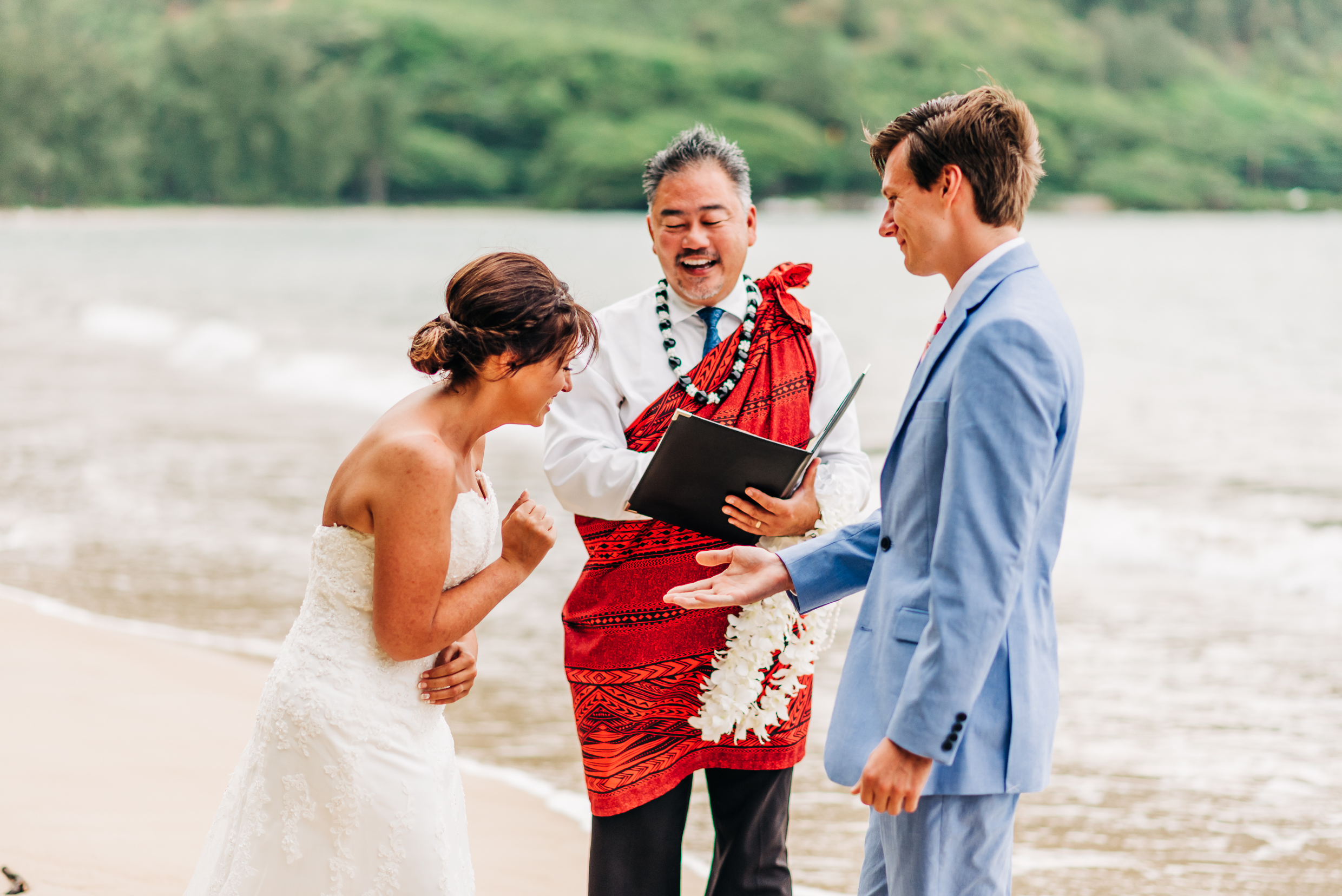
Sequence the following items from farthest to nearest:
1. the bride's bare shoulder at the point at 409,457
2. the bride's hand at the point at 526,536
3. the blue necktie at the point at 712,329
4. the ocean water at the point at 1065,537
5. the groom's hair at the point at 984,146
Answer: the ocean water at the point at 1065,537
the blue necktie at the point at 712,329
the bride's hand at the point at 526,536
the bride's bare shoulder at the point at 409,457
the groom's hair at the point at 984,146

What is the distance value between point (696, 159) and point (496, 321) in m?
0.84

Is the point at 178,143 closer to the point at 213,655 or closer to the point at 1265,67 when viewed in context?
the point at 1265,67

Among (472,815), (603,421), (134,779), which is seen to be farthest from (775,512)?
(134,779)

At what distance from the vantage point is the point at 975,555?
6.35ft

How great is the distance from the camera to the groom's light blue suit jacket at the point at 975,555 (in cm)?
194

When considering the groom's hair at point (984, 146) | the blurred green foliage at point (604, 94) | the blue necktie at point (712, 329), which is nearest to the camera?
the groom's hair at point (984, 146)

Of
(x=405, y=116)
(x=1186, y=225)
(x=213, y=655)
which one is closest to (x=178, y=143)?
(x=405, y=116)

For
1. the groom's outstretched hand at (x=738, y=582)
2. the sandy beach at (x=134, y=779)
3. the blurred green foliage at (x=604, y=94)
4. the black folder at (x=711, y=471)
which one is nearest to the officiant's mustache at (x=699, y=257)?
the black folder at (x=711, y=471)

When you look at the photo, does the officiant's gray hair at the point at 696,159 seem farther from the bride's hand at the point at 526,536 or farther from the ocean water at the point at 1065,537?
the bride's hand at the point at 526,536

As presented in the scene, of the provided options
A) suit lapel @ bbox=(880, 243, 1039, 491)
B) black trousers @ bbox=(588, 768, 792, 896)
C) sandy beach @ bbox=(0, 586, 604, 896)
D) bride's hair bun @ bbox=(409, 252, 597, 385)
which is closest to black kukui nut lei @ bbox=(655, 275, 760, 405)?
bride's hair bun @ bbox=(409, 252, 597, 385)

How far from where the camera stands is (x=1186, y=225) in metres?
86.1

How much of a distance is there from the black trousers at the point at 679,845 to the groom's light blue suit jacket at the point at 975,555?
73 centimetres

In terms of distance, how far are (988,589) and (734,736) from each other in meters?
1.10

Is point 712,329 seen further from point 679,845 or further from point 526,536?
point 679,845
